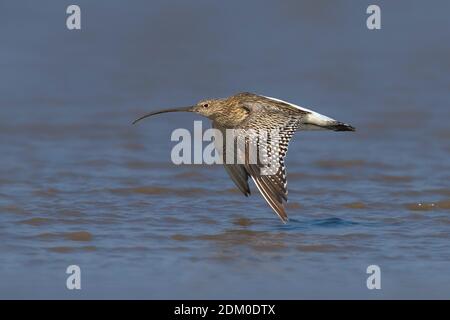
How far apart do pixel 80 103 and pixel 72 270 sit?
676cm

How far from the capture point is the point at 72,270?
7.04 metres

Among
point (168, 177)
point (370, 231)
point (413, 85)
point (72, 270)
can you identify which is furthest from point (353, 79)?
point (72, 270)

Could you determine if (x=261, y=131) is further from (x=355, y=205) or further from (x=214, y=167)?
(x=214, y=167)

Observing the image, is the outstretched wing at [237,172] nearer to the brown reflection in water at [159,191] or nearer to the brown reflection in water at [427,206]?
the brown reflection in water at [159,191]

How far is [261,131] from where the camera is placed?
827cm

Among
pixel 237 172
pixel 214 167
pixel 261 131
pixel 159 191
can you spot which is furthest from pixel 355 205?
pixel 214 167

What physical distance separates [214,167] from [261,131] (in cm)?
247

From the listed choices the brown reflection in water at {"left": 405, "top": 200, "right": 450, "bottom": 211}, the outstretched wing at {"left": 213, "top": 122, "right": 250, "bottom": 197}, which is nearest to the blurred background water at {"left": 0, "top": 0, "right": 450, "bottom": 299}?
the brown reflection in water at {"left": 405, "top": 200, "right": 450, "bottom": 211}

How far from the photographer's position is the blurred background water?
7172mm

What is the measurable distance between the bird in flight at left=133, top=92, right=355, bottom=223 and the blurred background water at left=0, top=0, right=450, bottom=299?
378mm

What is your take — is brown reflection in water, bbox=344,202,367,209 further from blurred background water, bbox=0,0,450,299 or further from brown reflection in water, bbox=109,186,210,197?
brown reflection in water, bbox=109,186,210,197

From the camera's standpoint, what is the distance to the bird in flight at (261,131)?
7.87 meters

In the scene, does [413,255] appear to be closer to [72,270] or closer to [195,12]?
[72,270]

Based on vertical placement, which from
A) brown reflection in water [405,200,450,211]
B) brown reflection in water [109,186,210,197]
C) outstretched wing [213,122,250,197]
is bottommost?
brown reflection in water [405,200,450,211]
